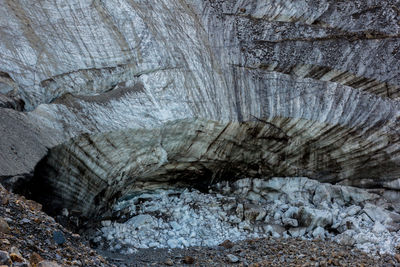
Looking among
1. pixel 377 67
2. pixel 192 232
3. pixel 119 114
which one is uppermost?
pixel 377 67

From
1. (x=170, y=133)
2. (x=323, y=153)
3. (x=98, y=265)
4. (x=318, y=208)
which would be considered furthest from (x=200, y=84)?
(x=98, y=265)

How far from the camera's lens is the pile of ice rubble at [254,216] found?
8328mm

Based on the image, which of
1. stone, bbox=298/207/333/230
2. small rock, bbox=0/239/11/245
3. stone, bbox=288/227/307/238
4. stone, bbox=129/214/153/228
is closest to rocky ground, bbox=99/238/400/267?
stone, bbox=288/227/307/238

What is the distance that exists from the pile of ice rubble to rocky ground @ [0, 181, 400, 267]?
1.53 ft

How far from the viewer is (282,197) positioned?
1016cm

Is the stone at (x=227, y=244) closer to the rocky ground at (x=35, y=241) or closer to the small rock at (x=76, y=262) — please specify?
the rocky ground at (x=35, y=241)

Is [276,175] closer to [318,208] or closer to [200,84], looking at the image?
[318,208]

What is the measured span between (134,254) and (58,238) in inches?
107

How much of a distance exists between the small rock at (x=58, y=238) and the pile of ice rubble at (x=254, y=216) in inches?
107

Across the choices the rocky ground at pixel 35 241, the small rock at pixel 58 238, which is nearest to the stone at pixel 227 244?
the rocky ground at pixel 35 241

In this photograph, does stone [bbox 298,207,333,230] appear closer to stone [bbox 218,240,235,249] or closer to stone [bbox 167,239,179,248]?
stone [bbox 218,240,235,249]

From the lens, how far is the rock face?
789 cm

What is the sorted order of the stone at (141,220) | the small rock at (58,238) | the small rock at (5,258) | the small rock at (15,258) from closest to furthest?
the small rock at (5,258), the small rock at (15,258), the small rock at (58,238), the stone at (141,220)

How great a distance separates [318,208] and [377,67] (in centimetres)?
372
